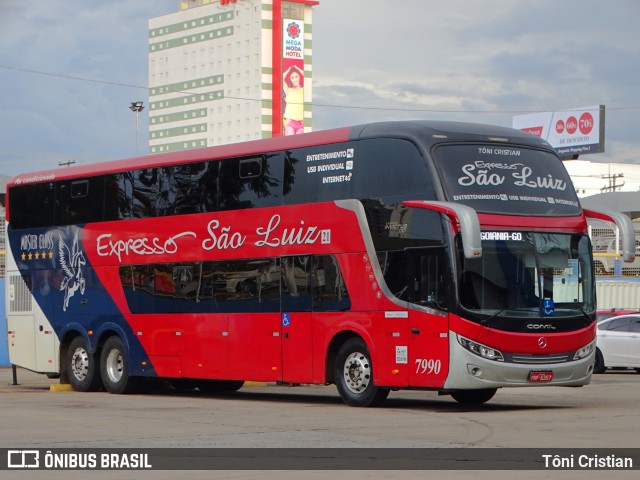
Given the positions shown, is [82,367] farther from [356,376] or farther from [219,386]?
[356,376]

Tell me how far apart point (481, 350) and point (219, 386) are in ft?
29.3

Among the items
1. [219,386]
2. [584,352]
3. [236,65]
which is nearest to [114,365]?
[219,386]

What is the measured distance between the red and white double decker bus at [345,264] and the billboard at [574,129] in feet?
245

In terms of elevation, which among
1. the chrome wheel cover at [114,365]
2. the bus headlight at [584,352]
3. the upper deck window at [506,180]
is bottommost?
the chrome wheel cover at [114,365]

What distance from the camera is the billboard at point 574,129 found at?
95.6m

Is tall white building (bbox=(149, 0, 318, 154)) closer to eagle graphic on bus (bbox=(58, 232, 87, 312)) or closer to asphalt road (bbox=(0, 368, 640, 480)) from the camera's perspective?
eagle graphic on bus (bbox=(58, 232, 87, 312))

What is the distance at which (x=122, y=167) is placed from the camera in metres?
23.9

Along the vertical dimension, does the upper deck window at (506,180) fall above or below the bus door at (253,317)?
above

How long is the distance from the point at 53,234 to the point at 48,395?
351cm

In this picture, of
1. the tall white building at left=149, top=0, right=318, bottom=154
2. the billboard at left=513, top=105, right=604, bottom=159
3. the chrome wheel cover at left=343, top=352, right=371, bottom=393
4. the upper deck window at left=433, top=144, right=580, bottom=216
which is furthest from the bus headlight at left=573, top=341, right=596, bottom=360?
the tall white building at left=149, top=0, right=318, bottom=154

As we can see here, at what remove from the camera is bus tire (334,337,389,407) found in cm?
1911

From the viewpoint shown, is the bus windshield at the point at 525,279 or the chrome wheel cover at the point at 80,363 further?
the chrome wheel cover at the point at 80,363

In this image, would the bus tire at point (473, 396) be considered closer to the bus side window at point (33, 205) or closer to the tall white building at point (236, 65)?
the bus side window at point (33, 205)

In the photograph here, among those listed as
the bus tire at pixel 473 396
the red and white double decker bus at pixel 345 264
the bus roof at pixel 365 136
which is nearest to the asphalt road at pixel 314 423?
the bus tire at pixel 473 396
